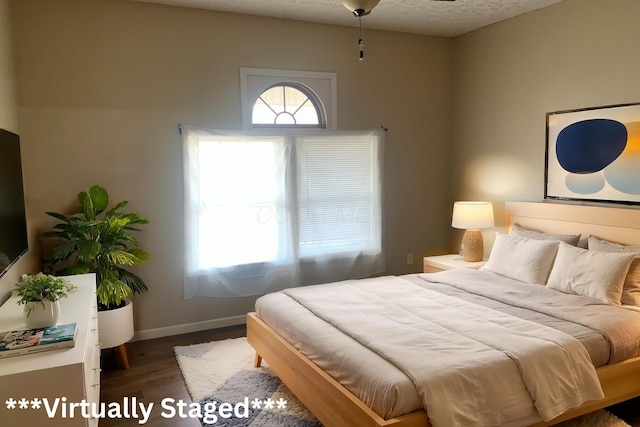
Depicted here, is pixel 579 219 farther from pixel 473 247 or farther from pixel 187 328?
pixel 187 328

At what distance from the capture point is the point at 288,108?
4.68m

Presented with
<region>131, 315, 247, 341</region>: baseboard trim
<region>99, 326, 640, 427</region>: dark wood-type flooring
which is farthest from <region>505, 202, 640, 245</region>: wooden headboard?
<region>131, 315, 247, 341</region>: baseboard trim

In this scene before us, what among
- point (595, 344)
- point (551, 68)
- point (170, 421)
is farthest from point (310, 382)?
point (551, 68)

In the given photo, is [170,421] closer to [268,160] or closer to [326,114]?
[268,160]

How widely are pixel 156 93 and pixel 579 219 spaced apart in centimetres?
350

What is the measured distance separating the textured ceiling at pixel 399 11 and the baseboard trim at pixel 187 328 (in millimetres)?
2683

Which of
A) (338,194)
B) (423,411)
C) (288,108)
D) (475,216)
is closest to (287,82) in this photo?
(288,108)

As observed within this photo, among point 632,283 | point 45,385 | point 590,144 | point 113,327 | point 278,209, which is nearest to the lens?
point 45,385

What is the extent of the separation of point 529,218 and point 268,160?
2.33 m

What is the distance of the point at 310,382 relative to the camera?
2.63m

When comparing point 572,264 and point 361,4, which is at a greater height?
point 361,4

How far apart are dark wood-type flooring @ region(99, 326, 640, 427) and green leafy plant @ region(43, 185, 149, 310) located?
47cm

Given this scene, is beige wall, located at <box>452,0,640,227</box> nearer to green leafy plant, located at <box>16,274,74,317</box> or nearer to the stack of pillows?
the stack of pillows

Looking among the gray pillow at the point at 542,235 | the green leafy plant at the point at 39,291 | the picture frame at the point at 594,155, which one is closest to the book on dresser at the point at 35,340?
the green leafy plant at the point at 39,291
